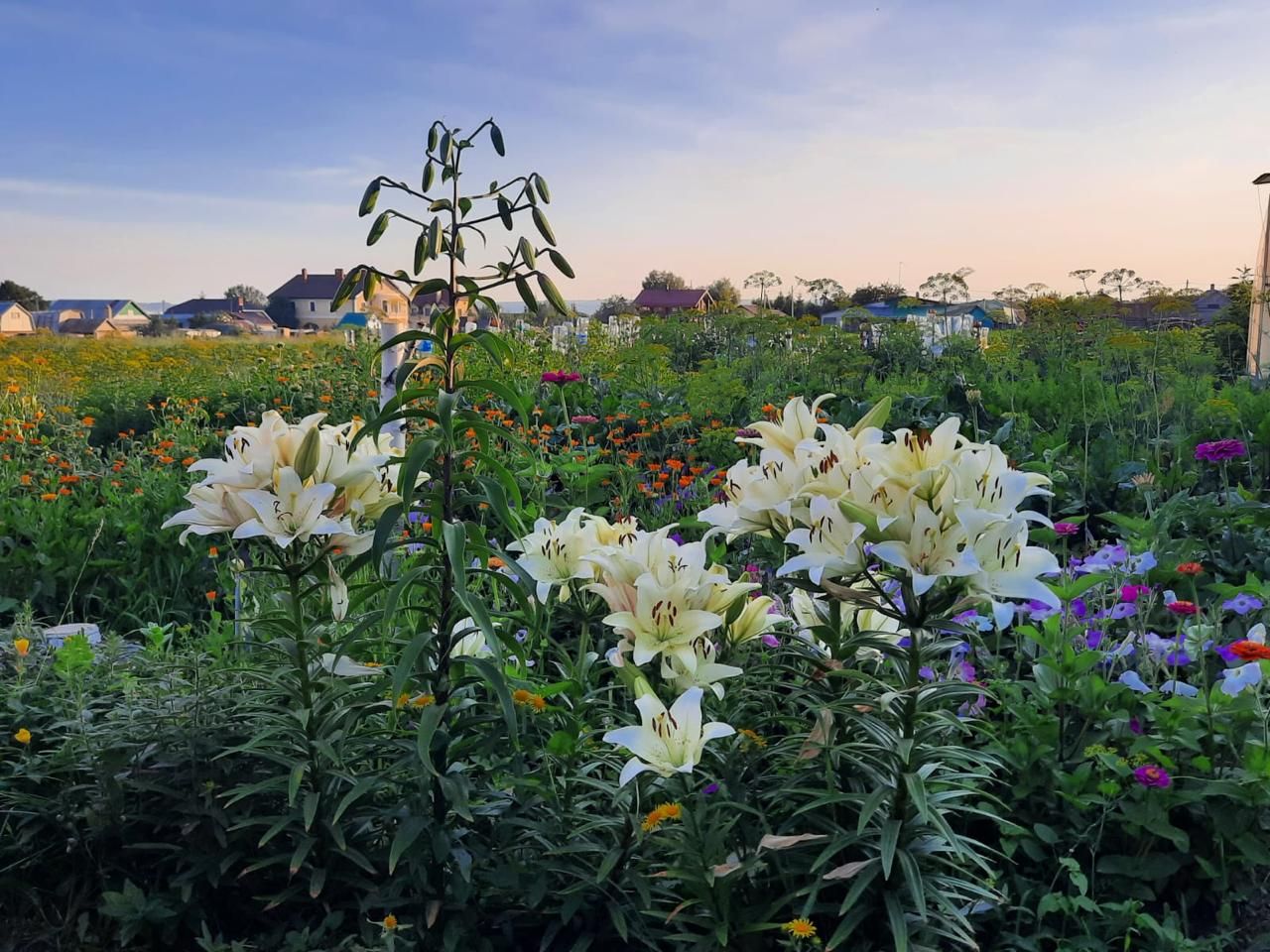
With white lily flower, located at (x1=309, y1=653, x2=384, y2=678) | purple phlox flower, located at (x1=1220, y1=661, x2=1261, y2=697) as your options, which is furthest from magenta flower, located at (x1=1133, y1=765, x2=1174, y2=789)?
white lily flower, located at (x1=309, y1=653, x2=384, y2=678)

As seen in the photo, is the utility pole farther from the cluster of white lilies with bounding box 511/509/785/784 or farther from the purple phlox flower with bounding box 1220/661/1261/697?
the cluster of white lilies with bounding box 511/509/785/784

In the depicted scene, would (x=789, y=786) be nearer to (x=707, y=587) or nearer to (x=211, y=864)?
(x=707, y=587)

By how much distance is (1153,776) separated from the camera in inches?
81.7

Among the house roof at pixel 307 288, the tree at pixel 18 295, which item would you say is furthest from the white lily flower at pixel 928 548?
the house roof at pixel 307 288

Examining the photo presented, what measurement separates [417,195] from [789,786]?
1.34 meters

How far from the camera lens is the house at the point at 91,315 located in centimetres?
5691

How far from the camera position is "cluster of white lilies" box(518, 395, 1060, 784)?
154 centimetres

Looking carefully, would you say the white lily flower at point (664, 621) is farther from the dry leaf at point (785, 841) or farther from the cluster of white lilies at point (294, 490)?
the cluster of white lilies at point (294, 490)

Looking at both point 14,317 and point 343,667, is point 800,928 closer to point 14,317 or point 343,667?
point 343,667

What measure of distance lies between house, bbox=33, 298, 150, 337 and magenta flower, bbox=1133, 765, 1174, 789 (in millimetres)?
53065

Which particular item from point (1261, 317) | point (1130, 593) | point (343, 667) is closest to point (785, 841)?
point (343, 667)

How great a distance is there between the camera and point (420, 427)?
5.74 m

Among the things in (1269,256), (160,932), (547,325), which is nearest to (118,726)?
(160,932)

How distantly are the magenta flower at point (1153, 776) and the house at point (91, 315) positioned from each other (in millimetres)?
53065
